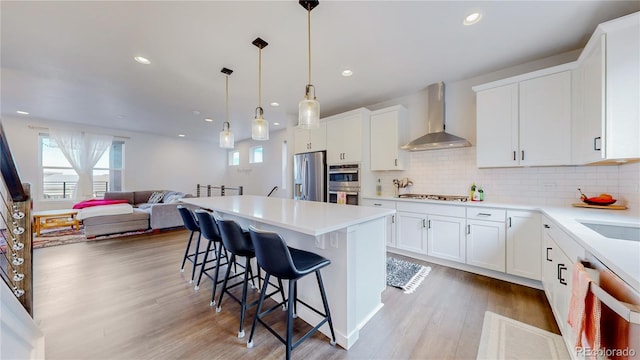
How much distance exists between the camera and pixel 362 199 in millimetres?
3713

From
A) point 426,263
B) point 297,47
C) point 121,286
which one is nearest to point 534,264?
point 426,263

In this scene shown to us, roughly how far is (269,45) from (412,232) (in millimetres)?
2925

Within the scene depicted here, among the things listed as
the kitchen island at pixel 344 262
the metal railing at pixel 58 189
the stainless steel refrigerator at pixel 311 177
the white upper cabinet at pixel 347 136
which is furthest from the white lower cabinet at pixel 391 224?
the metal railing at pixel 58 189

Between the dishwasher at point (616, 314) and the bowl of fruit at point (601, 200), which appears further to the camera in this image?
the bowl of fruit at point (601, 200)

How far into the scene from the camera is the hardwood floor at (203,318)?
1567 millimetres

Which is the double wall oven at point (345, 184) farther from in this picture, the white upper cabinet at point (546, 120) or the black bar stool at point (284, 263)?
the black bar stool at point (284, 263)

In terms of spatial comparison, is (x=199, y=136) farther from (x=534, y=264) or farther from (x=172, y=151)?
(x=534, y=264)

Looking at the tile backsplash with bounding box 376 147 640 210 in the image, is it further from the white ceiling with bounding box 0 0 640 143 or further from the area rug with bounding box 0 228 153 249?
the area rug with bounding box 0 228 153 249

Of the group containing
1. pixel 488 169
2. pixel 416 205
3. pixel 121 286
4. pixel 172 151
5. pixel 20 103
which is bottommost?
pixel 121 286

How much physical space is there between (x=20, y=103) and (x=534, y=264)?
26.7 feet

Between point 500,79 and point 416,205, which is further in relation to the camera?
point 416,205

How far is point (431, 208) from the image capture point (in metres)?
2.99

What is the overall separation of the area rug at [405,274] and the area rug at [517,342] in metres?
0.71

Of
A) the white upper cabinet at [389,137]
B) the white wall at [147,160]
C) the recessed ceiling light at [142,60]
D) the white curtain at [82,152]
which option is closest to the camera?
the recessed ceiling light at [142,60]
